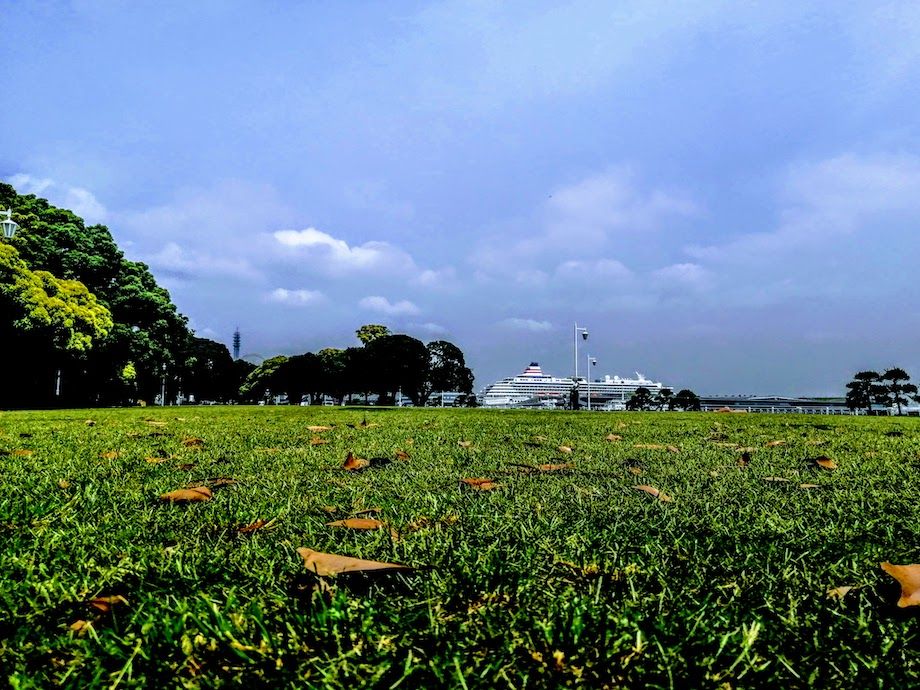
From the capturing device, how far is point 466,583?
1.50 metres

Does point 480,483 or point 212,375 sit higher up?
point 212,375

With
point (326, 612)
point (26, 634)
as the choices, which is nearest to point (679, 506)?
point (326, 612)

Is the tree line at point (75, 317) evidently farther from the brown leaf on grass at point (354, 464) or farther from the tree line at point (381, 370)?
the brown leaf on grass at point (354, 464)

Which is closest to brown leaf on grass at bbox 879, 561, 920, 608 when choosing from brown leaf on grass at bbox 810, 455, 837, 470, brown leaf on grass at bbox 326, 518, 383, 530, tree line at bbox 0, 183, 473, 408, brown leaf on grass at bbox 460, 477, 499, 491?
brown leaf on grass at bbox 326, 518, 383, 530

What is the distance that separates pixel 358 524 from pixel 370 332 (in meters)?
65.4

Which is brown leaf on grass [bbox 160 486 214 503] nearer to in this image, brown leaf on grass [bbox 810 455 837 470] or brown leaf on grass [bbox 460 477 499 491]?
brown leaf on grass [bbox 460 477 499 491]

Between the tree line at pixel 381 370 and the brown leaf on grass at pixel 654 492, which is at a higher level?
the tree line at pixel 381 370

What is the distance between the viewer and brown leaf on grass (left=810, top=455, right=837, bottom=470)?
3443 millimetres

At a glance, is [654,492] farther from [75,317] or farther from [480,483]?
[75,317]

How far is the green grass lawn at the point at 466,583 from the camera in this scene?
1150 millimetres

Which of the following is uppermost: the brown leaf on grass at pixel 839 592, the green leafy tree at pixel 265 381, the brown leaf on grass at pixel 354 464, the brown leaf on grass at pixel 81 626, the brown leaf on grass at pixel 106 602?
the green leafy tree at pixel 265 381

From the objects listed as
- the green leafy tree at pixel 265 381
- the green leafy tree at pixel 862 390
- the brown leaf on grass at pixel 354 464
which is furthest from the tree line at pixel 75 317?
the green leafy tree at pixel 862 390

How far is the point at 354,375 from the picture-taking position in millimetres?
63281

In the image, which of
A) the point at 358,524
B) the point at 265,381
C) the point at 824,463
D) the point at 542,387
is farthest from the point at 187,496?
the point at 542,387
